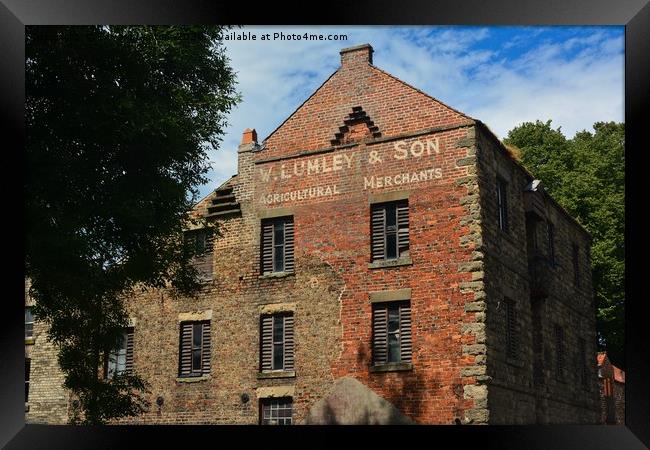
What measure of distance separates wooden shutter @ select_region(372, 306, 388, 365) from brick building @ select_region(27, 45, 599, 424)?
0.02 m

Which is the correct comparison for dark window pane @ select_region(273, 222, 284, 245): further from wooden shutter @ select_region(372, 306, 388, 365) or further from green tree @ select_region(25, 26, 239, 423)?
wooden shutter @ select_region(372, 306, 388, 365)

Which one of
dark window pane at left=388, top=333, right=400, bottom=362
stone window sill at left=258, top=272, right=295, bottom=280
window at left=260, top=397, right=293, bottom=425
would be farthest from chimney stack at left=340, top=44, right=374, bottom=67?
window at left=260, top=397, right=293, bottom=425

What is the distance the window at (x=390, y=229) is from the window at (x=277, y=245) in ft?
5.67

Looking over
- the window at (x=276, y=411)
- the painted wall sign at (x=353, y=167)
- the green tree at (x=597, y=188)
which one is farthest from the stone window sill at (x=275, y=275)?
the green tree at (x=597, y=188)

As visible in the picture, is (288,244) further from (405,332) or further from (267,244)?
(405,332)

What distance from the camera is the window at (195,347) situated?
16.9 m

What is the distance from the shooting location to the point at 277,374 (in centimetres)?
1614

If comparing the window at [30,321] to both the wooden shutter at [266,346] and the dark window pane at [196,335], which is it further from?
the wooden shutter at [266,346]

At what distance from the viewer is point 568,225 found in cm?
1775
